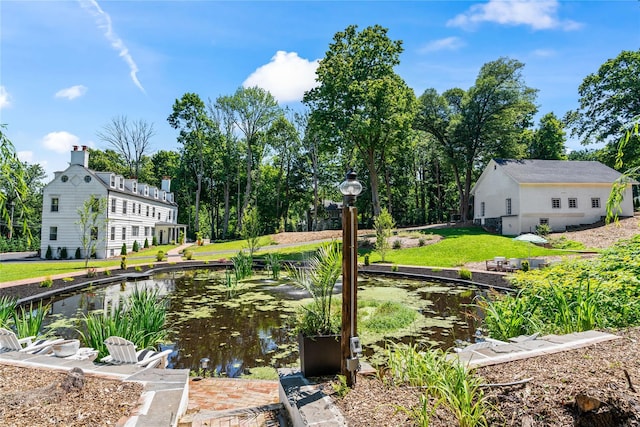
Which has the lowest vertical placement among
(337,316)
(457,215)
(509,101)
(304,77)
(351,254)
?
(337,316)

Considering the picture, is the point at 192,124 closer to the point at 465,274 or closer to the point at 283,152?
the point at 283,152

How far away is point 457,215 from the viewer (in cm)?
4044

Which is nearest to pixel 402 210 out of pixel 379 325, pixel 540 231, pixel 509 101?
pixel 509 101

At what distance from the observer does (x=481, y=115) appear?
30344mm

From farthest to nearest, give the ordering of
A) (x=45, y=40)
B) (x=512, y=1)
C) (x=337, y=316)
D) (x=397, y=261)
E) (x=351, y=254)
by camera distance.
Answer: (x=397, y=261) < (x=512, y=1) < (x=45, y=40) < (x=337, y=316) < (x=351, y=254)

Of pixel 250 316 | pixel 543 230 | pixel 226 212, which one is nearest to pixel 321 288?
pixel 250 316

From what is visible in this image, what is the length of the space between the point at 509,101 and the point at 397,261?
1989cm

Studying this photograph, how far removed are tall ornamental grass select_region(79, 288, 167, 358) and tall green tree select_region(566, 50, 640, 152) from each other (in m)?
35.2

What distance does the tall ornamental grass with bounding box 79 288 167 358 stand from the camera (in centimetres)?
493

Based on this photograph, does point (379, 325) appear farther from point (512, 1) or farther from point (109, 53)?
point (109, 53)

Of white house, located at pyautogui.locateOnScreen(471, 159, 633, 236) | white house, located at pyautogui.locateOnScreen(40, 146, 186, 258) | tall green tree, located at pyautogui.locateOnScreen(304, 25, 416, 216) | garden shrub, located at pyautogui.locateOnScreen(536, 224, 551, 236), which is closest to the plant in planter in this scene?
tall green tree, located at pyautogui.locateOnScreen(304, 25, 416, 216)

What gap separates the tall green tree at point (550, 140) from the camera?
119ft

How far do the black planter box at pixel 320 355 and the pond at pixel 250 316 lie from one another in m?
2.07

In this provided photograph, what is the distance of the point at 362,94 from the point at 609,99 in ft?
75.6
